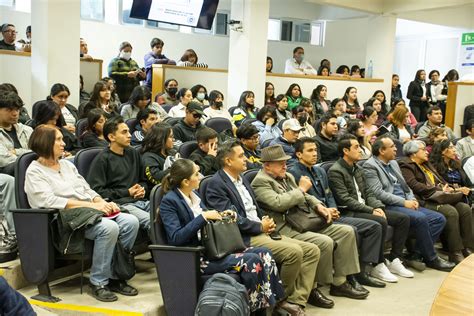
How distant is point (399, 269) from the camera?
4742 mm

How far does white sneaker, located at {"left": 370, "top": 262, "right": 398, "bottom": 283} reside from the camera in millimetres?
4551

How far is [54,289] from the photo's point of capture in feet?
11.5

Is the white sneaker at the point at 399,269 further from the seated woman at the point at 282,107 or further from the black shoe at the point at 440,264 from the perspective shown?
the seated woman at the point at 282,107

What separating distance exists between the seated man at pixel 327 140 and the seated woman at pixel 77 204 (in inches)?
109

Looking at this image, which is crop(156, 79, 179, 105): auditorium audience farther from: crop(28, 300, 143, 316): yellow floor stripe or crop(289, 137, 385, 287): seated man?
crop(28, 300, 143, 316): yellow floor stripe

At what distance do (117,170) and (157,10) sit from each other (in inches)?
212

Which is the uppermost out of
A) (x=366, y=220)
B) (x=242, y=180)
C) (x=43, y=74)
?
(x=43, y=74)

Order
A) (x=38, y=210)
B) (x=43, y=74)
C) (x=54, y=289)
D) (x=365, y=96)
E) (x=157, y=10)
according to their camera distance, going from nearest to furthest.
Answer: (x=38, y=210) → (x=54, y=289) → (x=43, y=74) → (x=157, y=10) → (x=365, y=96)

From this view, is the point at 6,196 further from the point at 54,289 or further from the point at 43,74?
the point at 43,74

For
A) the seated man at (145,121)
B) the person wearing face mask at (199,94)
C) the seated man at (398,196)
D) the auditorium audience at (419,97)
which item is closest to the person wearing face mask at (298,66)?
the auditorium audience at (419,97)

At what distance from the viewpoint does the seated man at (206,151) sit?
4426 mm

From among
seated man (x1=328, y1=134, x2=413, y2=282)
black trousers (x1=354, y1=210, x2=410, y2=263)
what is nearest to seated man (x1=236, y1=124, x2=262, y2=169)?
seated man (x1=328, y1=134, x2=413, y2=282)

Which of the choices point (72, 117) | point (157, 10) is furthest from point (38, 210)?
point (157, 10)

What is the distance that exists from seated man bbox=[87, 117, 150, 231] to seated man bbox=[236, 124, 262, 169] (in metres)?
1.21
